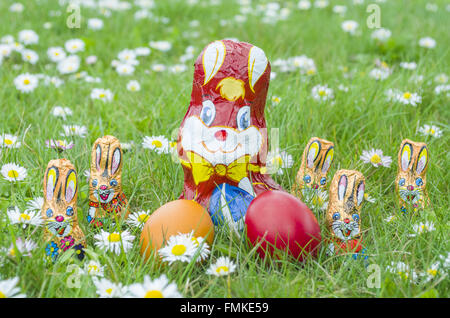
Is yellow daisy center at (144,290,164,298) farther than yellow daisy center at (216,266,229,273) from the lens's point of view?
No

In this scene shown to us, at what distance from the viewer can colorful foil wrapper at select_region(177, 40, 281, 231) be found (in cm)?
148

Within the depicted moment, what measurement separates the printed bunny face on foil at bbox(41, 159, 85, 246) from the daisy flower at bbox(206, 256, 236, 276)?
424mm

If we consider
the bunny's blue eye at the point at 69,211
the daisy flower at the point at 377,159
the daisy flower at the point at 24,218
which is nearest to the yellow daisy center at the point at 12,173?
the daisy flower at the point at 24,218

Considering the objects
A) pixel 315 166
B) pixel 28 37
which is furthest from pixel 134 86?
pixel 315 166

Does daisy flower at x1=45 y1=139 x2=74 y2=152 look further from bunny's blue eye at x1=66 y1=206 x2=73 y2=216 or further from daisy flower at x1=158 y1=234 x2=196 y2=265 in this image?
daisy flower at x1=158 y1=234 x2=196 y2=265

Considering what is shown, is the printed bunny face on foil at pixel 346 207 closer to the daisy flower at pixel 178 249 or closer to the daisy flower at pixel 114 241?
the daisy flower at pixel 178 249

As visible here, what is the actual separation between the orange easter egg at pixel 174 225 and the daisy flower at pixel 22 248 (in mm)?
298

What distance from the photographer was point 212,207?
1553mm

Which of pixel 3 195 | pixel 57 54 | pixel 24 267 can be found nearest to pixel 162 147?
pixel 3 195

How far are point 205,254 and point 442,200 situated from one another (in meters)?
0.94

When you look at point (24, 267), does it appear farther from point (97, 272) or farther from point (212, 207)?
point (212, 207)

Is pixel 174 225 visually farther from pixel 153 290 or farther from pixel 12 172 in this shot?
pixel 12 172

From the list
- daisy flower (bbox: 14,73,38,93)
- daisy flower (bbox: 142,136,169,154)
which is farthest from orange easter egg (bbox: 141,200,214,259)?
daisy flower (bbox: 14,73,38,93)
